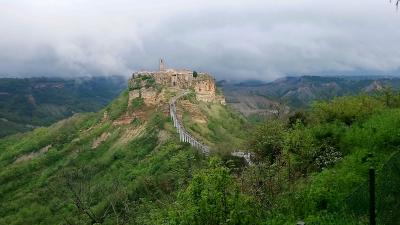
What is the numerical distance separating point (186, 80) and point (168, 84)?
5126 mm

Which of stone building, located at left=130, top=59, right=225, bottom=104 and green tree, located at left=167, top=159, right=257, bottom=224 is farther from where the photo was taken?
stone building, located at left=130, top=59, right=225, bottom=104

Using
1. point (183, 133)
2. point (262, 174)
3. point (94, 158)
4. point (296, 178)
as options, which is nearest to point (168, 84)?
point (94, 158)

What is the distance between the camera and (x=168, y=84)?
134m

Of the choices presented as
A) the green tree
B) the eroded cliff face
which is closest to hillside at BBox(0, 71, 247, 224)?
the eroded cliff face

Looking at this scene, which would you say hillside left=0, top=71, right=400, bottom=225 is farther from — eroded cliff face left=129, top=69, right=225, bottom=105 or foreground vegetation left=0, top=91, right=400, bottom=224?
eroded cliff face left=129, top=69, right=225, bottom=105

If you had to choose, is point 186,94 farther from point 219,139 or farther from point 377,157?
point 377,157

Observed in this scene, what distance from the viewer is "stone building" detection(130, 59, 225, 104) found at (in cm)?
13515

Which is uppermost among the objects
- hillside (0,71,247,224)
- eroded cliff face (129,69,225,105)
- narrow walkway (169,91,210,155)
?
eroded cliff face (129,69,225,105)

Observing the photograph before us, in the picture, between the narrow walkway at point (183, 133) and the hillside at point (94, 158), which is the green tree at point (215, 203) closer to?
the narrow walkway at point (183, 133)

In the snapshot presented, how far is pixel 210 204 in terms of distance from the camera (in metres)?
28.8

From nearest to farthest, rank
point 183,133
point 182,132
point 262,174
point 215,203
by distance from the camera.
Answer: point 215,203 < point 262,174 < point 183,133 < point 182,132

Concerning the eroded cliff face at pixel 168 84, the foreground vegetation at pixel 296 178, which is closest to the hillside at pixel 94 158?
the eroded cliff face at pixel 168 84

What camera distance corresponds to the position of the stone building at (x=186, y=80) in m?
135

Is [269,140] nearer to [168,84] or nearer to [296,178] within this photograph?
[296,178]
